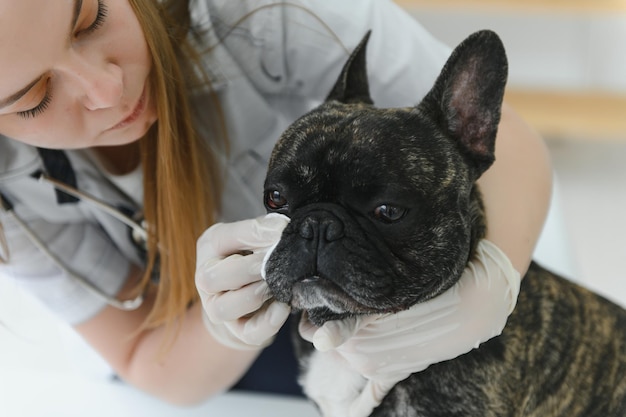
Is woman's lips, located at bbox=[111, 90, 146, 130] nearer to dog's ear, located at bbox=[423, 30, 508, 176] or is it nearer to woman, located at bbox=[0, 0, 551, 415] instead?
woman, located at bbox=[0, 0, 551, 415]

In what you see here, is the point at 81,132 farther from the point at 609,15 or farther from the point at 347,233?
the point at 609,15

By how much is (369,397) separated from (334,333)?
0.56 feet

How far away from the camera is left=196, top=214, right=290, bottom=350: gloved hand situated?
95cm

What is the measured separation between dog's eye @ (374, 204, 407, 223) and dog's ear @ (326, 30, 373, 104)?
247 mm

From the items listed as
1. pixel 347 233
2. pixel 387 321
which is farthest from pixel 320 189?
pixel 387 321

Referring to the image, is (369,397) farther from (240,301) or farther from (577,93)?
(577,93)

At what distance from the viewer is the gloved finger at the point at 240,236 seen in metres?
0.91

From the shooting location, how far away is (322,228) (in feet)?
2.72

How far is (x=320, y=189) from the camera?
88 centimetres

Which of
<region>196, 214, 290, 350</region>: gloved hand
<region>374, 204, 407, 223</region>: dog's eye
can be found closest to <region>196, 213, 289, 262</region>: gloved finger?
<region>196, 214, 290, 350</region>: gloved hand

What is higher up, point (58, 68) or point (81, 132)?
point (58, 68)

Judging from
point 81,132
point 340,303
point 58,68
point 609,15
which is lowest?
point 609,15

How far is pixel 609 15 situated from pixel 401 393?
→ 7.34ft

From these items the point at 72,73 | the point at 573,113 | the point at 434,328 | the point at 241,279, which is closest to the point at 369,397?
the point at 434,328
